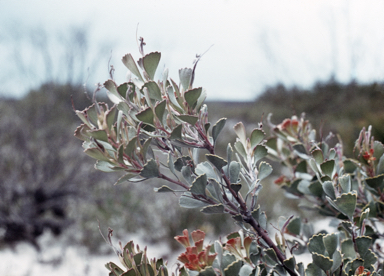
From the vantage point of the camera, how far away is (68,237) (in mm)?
3643

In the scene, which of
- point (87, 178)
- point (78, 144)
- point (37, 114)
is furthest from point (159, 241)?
point (37, 114)

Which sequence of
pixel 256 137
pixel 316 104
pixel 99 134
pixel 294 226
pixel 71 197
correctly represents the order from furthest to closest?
pixel 316 104
pixel 71 197
pixel 294 226
pixel 256 137
pixel 99 134

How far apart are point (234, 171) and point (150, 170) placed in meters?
0.11

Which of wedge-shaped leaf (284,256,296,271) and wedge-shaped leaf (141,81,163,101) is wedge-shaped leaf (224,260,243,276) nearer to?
wedge-shaped leaf (284,256,296,271)

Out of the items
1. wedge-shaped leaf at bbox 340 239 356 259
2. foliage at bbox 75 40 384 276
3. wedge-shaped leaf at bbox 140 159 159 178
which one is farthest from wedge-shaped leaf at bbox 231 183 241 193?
wedge-shaped leaf at bbox 340 239 356 259

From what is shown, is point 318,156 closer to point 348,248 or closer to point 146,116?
point 348,248

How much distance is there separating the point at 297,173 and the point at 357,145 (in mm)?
153

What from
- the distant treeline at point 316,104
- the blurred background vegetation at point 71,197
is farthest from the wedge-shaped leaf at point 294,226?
the distant treeline at point 316,104

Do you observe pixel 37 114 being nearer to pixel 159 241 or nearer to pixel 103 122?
pixel 159 241

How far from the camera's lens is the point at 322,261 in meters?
0.40

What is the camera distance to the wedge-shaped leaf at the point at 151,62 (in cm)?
42

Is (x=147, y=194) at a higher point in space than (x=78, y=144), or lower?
lower

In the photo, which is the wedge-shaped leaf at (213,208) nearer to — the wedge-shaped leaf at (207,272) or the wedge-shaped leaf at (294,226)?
the wedge-shaped leaf at (207,272)

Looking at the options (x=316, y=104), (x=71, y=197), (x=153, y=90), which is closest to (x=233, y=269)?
(x=153, y=90)
